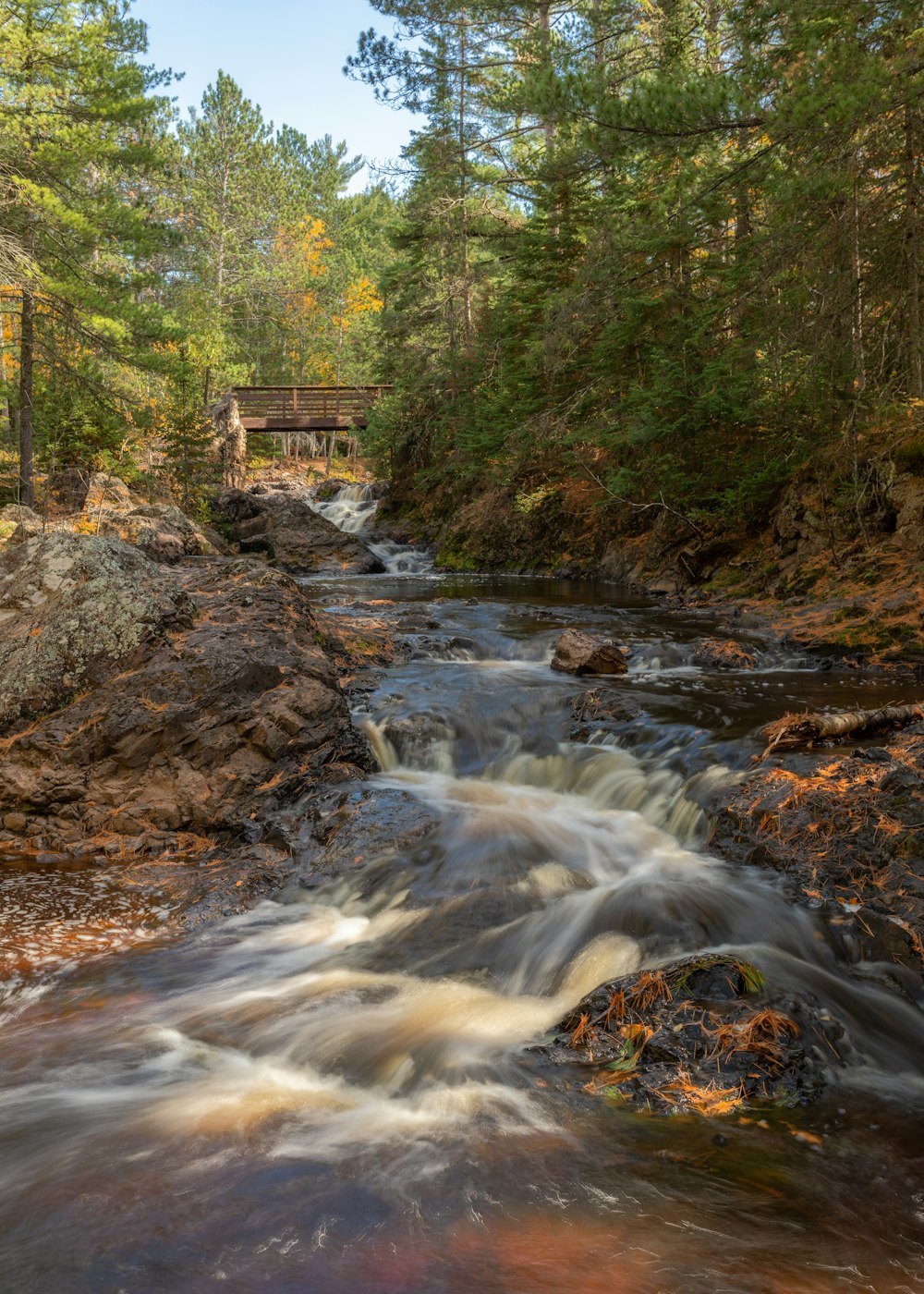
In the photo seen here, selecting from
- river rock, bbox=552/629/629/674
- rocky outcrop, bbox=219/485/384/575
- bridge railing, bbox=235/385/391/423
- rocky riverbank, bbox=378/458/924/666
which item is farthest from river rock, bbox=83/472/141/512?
bridge railing, bbox=235/385/391/423

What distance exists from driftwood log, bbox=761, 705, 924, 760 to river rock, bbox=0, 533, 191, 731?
4835mm

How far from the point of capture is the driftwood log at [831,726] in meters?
6.07

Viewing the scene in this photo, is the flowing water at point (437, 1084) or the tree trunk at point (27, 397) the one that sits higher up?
the tree trunk at point (27, 397)

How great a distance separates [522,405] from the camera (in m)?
17.7

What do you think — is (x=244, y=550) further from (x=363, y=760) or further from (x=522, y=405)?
(x=363, y=760)

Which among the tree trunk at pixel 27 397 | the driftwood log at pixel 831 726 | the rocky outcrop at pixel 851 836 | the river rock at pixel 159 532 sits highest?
the tree trunk at pixel 27 397

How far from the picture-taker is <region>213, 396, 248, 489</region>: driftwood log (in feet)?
87.9

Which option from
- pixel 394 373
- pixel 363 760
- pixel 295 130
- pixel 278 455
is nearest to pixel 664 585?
pixel 363 760

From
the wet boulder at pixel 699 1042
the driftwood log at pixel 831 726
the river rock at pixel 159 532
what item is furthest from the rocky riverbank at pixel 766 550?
the river rock at pixel 159 532

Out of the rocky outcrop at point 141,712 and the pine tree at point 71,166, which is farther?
the pine tree at point 71,166

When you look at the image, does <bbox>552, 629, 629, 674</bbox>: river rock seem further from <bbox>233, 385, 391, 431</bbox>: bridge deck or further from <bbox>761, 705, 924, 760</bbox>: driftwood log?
<bbox>233, 385, 391, 431</bbox>: bridge deck

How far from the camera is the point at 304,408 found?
32.2 metres

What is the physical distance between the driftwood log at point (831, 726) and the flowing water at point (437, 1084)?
1.04 feet

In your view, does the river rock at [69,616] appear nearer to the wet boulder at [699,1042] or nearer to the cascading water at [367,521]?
the wet boulder at [699,1042]
